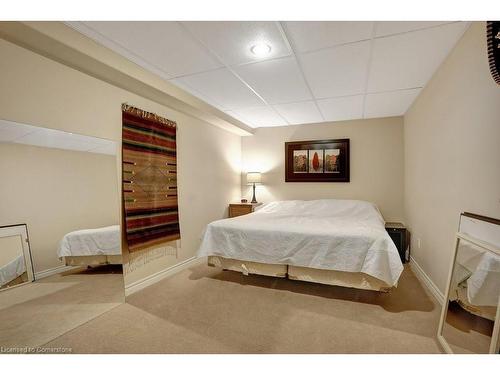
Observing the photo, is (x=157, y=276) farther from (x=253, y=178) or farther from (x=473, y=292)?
(x=473, y=292)

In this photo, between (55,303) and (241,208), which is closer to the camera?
(55,303)

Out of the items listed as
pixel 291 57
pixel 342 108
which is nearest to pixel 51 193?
pixel 291 57

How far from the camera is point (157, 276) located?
288 centimetres

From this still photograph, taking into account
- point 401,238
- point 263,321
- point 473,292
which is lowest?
point 263,321

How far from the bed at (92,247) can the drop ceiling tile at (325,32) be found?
2.25m

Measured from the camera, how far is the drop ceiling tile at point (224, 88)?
8.21ft

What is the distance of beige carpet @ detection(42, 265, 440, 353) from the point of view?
1.67m

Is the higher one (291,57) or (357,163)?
(291,57)

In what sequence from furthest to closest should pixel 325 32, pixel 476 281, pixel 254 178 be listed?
1. pixel 254 178
2. pixel 325 32
3. pixel 476 281

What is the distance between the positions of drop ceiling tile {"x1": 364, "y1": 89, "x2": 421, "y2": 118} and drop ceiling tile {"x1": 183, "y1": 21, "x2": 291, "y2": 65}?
165 cm

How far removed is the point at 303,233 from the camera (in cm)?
244

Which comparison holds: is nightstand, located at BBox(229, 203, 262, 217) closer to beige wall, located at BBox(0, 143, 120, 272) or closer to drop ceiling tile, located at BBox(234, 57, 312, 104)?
drop ceiling tile, located at BBox(234, 57, 312, 104)

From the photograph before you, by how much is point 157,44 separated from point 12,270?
1906mm

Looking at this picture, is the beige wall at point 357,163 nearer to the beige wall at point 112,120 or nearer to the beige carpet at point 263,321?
the beige wall at point 112,120
